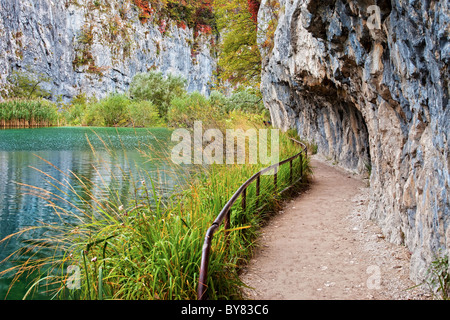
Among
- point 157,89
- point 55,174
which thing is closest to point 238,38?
point 55,174

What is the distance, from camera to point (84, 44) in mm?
71875

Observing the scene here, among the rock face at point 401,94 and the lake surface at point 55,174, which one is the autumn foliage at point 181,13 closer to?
the lake surface at point 55,174

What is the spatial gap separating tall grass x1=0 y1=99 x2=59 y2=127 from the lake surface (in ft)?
36.0

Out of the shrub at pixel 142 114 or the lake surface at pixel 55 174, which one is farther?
the shrub at pixel 142 114

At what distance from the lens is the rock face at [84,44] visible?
61.3m

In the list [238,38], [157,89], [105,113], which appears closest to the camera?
[238,38]

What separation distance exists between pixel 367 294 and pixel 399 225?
5.51 feet

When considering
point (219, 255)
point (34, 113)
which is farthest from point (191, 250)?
point (34, 113)

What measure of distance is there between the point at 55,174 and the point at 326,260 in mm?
11872

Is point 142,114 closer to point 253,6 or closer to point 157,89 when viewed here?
point 157,89

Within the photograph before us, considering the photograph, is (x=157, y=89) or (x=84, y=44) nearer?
(x=157, y=89)

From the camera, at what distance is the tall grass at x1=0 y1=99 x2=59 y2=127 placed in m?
33.1

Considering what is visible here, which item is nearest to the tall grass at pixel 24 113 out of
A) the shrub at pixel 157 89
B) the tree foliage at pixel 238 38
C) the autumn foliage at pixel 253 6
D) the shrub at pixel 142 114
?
the shrub at pixel 142 114

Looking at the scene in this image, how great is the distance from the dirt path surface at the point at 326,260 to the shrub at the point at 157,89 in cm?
5014
